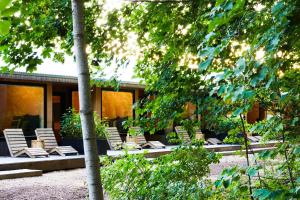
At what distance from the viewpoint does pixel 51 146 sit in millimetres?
15156

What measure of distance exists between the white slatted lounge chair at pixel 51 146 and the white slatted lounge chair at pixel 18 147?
2.10ft

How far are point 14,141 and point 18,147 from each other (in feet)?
1.17

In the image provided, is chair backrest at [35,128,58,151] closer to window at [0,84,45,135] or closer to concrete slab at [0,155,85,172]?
window at [0,84,45,135]

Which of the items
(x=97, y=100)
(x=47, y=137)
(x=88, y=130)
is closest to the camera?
(x=88, y=130)

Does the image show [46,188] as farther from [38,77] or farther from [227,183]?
[38,77]

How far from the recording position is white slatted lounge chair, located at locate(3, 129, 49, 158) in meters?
13.6

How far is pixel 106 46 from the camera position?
4.75m

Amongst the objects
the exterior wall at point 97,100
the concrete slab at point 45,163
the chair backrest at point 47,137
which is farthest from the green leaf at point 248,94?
the exterior wall at point 97,100

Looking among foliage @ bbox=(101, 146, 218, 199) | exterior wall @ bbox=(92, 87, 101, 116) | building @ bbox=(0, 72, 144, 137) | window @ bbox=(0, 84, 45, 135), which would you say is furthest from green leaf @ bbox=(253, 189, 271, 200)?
exterior wall @ bbox=(92, 87, 101, 116)

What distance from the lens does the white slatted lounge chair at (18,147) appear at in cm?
1357

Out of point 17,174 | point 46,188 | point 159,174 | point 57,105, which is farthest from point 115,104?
point 159,174

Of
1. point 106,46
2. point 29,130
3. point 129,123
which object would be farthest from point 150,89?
point 29,130

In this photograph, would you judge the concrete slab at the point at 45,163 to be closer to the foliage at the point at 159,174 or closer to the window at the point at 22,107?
the window at the point at 22,107

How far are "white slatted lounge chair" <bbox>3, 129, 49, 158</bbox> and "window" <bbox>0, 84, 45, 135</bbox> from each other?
5.51 ft
